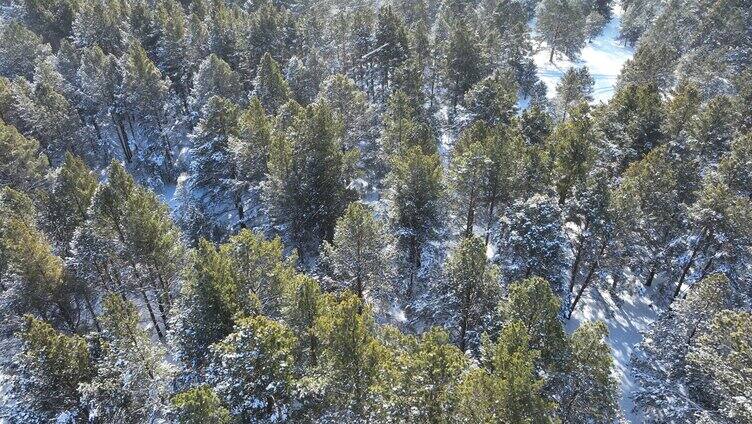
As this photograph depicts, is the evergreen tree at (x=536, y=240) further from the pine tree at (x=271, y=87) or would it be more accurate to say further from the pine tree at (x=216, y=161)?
the pine tree at (x=271, y=87)

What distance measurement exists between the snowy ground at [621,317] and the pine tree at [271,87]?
3258 cm

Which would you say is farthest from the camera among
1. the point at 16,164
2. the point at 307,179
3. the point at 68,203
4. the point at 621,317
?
the point at 16,164

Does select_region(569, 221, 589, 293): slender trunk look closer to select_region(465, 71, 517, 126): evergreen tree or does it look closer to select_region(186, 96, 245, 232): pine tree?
select_region(465, 71, 517, 126): evergreen tree

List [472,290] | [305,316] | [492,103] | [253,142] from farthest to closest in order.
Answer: [492,103] < [253,142] < [472,290] < [305,316]

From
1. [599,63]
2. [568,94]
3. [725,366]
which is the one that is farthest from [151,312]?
[599,63]

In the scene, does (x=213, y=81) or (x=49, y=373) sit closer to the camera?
(x=49, y=373)

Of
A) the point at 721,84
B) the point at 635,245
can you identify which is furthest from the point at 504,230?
the point at 721,84

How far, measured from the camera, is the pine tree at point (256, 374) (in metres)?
20.2

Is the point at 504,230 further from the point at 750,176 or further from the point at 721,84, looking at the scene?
the point at 721,84

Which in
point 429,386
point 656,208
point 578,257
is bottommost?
point 578,257

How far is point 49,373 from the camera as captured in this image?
71.1 feet

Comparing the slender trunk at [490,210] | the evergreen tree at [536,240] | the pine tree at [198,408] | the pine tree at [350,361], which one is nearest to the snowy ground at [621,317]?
the evergreen tree at [536,240]

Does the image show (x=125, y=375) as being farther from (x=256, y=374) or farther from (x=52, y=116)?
(x=52, y=116)

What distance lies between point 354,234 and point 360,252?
1205mm
